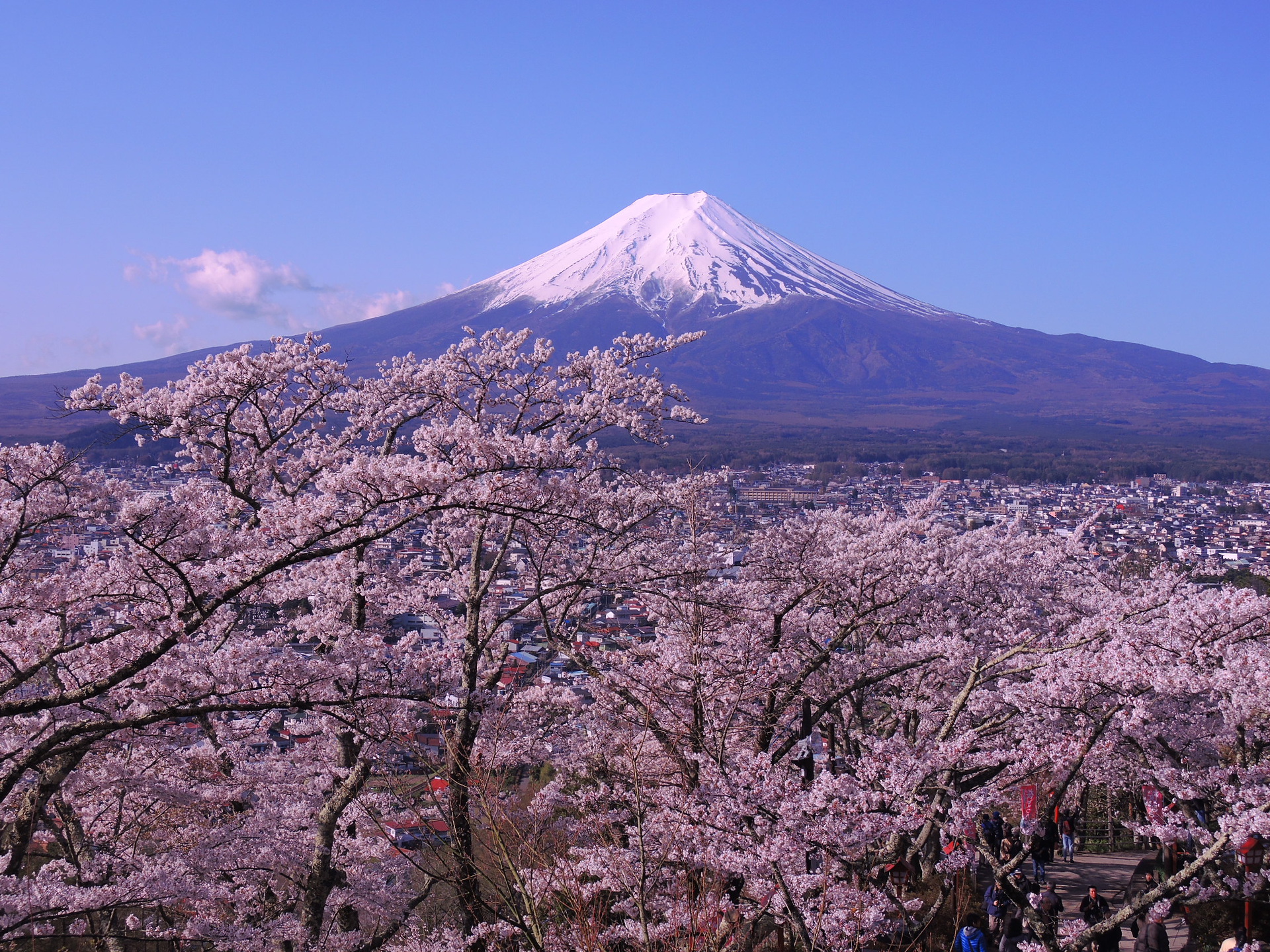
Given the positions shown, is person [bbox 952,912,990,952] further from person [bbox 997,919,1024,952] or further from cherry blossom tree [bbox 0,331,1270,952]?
person [bbox 997,919,1024,952]

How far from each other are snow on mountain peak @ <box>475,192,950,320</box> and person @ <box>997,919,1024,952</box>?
143 m

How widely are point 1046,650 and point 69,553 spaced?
817cm

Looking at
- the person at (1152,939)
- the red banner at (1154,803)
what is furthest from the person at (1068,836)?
the person at (1152,939)

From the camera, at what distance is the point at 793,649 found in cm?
822

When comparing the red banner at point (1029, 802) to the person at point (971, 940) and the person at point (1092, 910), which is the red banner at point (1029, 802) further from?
the person at point (971, 940)

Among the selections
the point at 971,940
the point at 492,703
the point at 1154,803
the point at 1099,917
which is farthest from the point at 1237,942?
the point at 492,703

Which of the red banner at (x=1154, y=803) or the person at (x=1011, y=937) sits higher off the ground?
the red banner at (x=1154, y=803)

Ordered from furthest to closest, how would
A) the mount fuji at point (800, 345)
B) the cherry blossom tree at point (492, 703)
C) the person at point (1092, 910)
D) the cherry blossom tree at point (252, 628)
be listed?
the mount fuji at point (800, 345) → the person at point (1092, 910) → the cherry blossom tree at point (492, 703) → the cherry blossom tree at point (252, 628)

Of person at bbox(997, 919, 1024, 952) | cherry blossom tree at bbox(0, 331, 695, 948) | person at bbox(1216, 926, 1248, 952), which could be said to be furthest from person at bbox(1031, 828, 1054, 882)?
cherry blossom tree at bbox(0, 331, 695, 948)

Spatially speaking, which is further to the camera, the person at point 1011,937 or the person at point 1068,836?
the person at point 1068,836

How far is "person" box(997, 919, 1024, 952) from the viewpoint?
7.23m

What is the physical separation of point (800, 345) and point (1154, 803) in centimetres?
14356

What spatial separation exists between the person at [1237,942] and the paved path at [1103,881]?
3.43 feet

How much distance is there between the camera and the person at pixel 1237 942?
6518 millimetres
